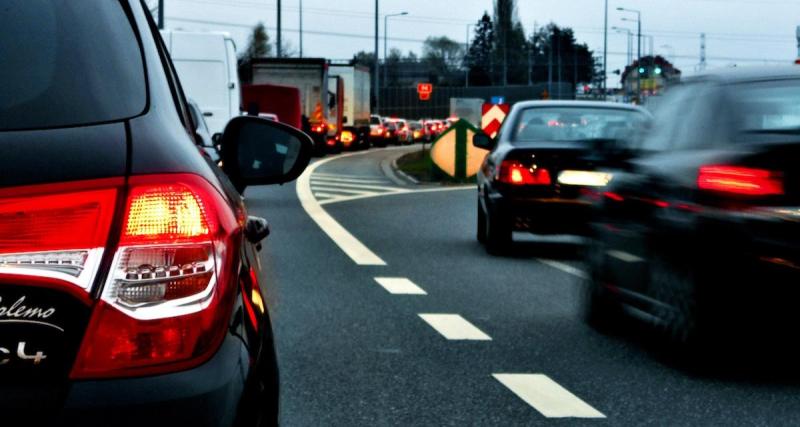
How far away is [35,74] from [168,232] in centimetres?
39

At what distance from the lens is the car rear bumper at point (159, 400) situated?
93.6 inches

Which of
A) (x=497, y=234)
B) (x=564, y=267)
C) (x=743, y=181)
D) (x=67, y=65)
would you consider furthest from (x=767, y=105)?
(x=497, y=234)

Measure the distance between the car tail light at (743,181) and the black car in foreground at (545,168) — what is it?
5.72 metres

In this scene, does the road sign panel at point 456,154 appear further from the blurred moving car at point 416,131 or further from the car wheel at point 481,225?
the blurred moving car at point 416,131

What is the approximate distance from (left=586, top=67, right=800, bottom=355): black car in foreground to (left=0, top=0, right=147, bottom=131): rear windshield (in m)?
4.21

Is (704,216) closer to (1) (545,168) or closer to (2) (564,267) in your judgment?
(2) (564,267)

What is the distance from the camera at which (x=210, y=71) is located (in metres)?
26.1

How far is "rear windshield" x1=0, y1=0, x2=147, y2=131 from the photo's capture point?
265 centimetres

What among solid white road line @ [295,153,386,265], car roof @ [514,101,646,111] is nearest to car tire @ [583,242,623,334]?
solid white road line @ [295,153,386,265]

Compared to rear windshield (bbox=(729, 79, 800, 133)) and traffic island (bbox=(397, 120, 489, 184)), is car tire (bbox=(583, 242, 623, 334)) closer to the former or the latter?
rear windshield (bbox=(729, 79, 800, 133))

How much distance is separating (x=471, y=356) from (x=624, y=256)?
3.28 ft

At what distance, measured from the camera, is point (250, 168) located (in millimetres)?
4008

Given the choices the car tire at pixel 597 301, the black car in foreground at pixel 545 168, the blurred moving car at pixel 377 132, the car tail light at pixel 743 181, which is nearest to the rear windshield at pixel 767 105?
the car tail light at pixel 743 181

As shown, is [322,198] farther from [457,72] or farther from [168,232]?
[457,72]
